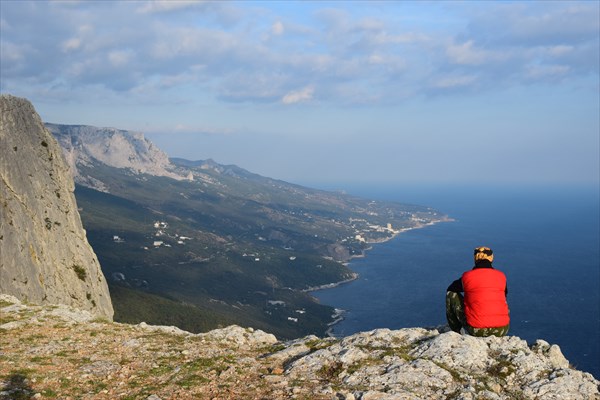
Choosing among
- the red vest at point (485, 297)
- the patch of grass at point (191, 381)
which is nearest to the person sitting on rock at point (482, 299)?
the red vest at point (485, 297)

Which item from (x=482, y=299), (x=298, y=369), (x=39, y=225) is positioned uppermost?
(x=39, y=225)

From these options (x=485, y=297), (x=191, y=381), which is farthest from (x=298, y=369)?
(x=485, y=297)

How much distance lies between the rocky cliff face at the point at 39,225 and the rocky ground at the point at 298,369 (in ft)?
95.2

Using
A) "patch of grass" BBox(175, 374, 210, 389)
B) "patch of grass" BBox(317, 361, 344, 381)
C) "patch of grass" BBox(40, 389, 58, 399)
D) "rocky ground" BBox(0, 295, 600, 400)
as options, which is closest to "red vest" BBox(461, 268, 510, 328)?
"rocky ground" BBox(0, 295, 600, 400)

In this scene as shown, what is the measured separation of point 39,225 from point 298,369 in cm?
5238

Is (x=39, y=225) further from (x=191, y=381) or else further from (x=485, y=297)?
(x=485, y=297)

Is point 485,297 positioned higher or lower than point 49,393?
higher

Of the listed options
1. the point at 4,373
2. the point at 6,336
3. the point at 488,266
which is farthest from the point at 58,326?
the point at 488,266

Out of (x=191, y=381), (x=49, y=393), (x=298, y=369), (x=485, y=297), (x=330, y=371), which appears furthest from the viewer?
(x=485, y=297)

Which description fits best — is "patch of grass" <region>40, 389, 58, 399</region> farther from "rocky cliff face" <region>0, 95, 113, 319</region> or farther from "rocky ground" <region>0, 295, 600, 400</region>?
"rocky cliff face" <region>0, 95, 113, 319</region>

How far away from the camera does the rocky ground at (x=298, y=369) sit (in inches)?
502

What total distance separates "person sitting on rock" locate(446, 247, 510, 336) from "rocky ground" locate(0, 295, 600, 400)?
21.9 inches

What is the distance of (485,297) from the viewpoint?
15164 mm

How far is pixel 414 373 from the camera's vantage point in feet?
44.5
